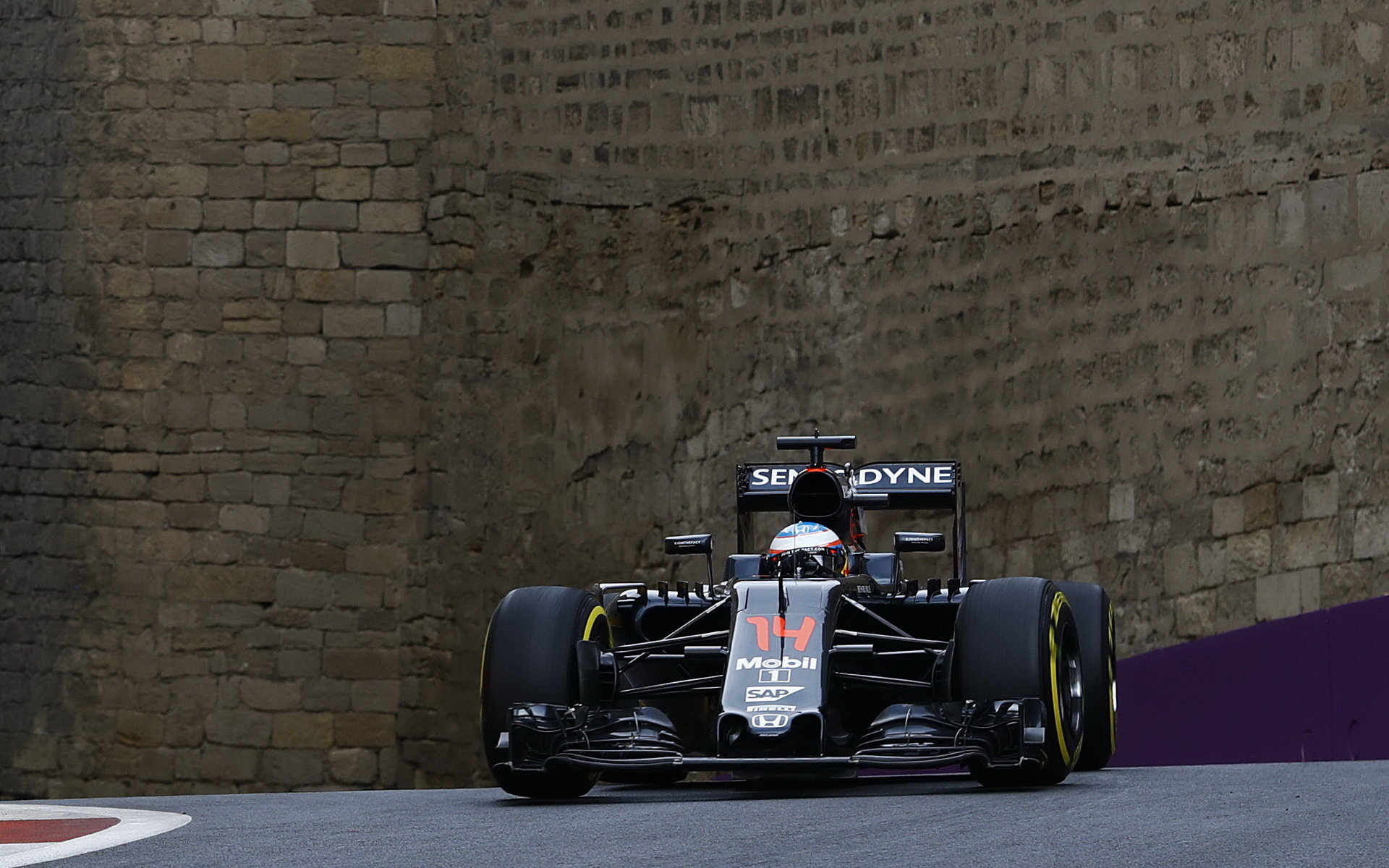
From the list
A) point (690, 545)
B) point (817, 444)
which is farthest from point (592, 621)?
point (817, 444)

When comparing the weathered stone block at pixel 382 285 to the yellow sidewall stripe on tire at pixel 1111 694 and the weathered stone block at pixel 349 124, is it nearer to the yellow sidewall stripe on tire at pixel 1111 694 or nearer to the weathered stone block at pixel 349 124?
the weathered stone block at pixel 349 124

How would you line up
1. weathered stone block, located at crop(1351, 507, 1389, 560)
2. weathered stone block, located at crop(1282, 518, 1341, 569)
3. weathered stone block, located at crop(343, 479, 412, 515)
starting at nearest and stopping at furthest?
weathered stone block, located at crop(1351, 507, 1389, 560)
weathered stone block, located at crop(1282, 518, 1341, 569)
weathered stone block, located at crop(343, 479, 412, 515)

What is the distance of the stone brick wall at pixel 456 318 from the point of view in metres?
12.9

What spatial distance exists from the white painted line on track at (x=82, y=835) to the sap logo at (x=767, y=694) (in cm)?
182

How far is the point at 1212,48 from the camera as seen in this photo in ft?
38.8

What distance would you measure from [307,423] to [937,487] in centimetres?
743

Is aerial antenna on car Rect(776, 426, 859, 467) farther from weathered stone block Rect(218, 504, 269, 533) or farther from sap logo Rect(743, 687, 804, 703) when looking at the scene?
weathered stone block Rect(218, 504, 269, 533)

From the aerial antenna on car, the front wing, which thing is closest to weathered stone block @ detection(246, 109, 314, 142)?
the aerial antenna on car

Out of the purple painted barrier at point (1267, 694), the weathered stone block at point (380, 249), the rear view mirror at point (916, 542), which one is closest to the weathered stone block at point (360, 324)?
the weathered stone block at point (380, 249)

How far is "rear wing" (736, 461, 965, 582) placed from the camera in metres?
9.09

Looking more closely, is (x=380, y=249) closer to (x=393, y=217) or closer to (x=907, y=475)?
(x=393, y=217)

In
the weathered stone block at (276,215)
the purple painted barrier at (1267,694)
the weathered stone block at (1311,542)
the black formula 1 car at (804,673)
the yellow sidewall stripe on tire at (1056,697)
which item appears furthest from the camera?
the weathered stone block at (276,215)

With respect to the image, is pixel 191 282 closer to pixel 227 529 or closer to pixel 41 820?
pixel 227 529

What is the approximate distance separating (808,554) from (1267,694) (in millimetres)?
3693
